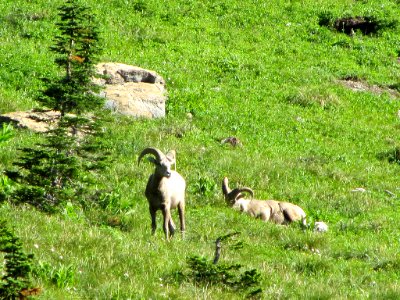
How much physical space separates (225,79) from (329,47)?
5.87 meters

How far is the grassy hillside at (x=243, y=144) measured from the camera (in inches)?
424

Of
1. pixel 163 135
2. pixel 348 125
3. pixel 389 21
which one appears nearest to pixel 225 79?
pixel 348 125

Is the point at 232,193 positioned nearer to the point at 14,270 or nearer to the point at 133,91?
the point at 133,91

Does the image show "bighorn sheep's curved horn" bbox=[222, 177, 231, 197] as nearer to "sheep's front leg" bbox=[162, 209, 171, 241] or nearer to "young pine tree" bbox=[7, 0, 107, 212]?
"sheep's front leg" bbox=[162, 209, 171, 241]

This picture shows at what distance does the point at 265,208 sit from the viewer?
60.7 feet

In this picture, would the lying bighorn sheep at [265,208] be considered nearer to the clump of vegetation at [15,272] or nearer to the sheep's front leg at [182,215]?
the sheep's front leg at [182,215]

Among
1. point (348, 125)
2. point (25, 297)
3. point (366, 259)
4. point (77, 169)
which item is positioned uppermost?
point (25, 297)

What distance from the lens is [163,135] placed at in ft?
72.0

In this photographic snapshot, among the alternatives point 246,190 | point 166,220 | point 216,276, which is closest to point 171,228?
point 166,220

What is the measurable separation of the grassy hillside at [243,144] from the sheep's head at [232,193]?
0.72 feet

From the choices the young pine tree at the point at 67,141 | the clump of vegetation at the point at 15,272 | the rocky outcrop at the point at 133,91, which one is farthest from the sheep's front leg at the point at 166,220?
the rocky outcrop at the point at 133,91

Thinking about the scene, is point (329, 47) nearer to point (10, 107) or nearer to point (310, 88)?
point (310, 88)

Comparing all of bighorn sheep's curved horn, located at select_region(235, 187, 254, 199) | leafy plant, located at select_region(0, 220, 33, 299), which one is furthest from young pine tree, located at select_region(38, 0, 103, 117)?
leafy plant, located at select_region(0, 220, 33, 299)

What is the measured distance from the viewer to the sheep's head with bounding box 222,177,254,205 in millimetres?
18344
